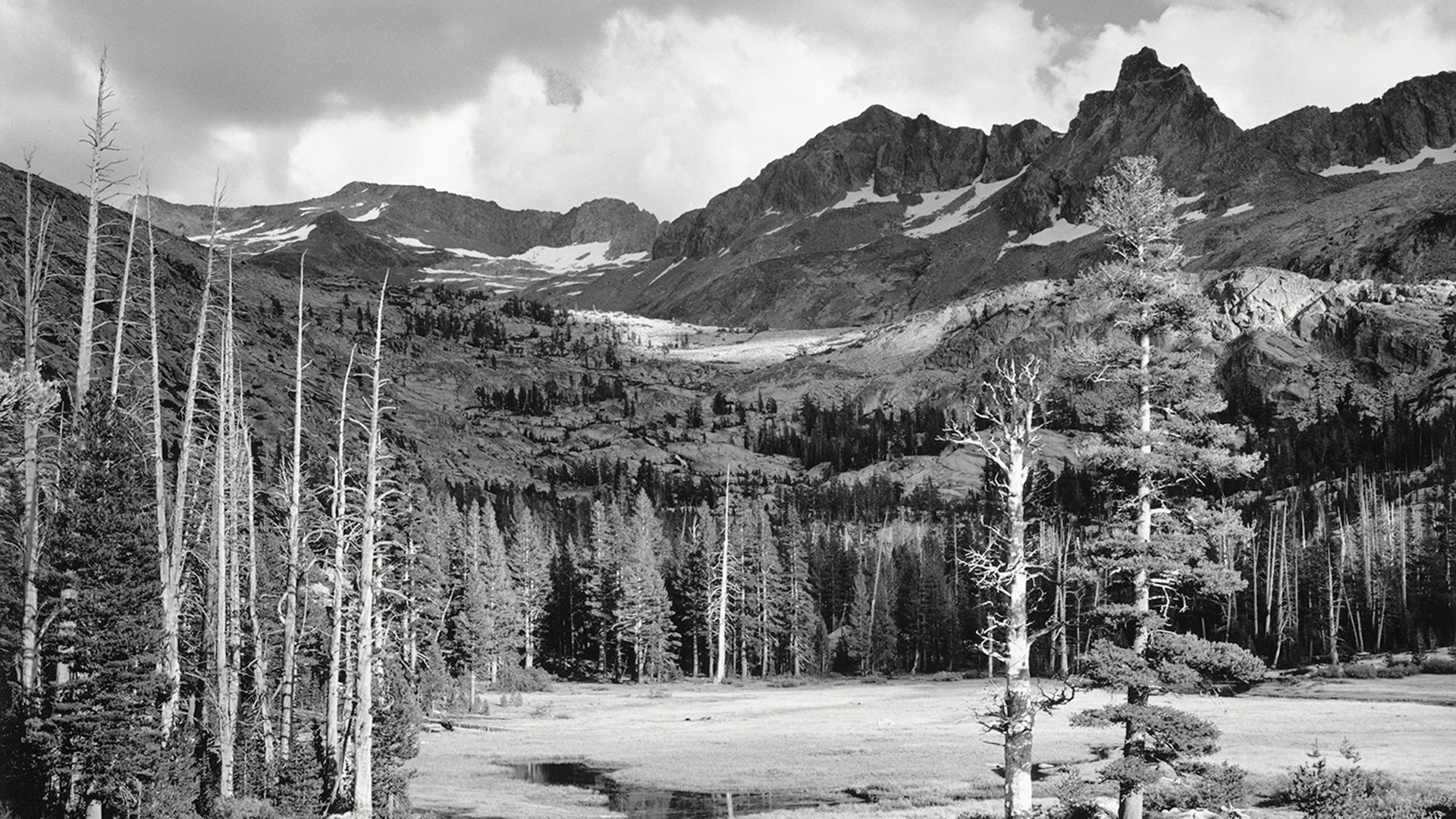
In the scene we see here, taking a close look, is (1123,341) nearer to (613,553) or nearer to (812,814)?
(812,814)

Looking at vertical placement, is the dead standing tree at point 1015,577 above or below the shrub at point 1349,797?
above

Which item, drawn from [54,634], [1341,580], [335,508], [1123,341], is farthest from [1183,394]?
[1341,580]

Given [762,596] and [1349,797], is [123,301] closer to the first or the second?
[1349,797]

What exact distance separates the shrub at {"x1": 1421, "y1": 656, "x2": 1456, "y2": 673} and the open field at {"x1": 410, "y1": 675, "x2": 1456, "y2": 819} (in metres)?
4.32

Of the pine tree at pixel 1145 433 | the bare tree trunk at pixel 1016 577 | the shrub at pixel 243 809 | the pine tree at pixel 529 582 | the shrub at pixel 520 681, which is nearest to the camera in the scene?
the bare tree trunk at pixel 1016 577

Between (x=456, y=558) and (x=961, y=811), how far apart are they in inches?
2769

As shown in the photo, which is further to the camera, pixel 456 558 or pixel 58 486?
pixel 456 558

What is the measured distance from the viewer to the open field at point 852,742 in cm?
4094

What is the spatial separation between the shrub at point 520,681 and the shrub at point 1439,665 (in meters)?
73.3

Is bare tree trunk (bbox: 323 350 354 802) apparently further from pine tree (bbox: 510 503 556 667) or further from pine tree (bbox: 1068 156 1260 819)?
pine tree (bbox: 510 503 556 667)

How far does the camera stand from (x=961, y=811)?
34.0m

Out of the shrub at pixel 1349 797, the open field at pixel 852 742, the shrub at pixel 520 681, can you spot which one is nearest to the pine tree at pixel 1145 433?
the open field at pixel 852 742

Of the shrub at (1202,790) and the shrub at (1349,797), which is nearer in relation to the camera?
the shrub at (1202,790)

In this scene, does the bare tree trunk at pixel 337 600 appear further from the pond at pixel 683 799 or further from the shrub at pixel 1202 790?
the shrub at pixel 1202 790
